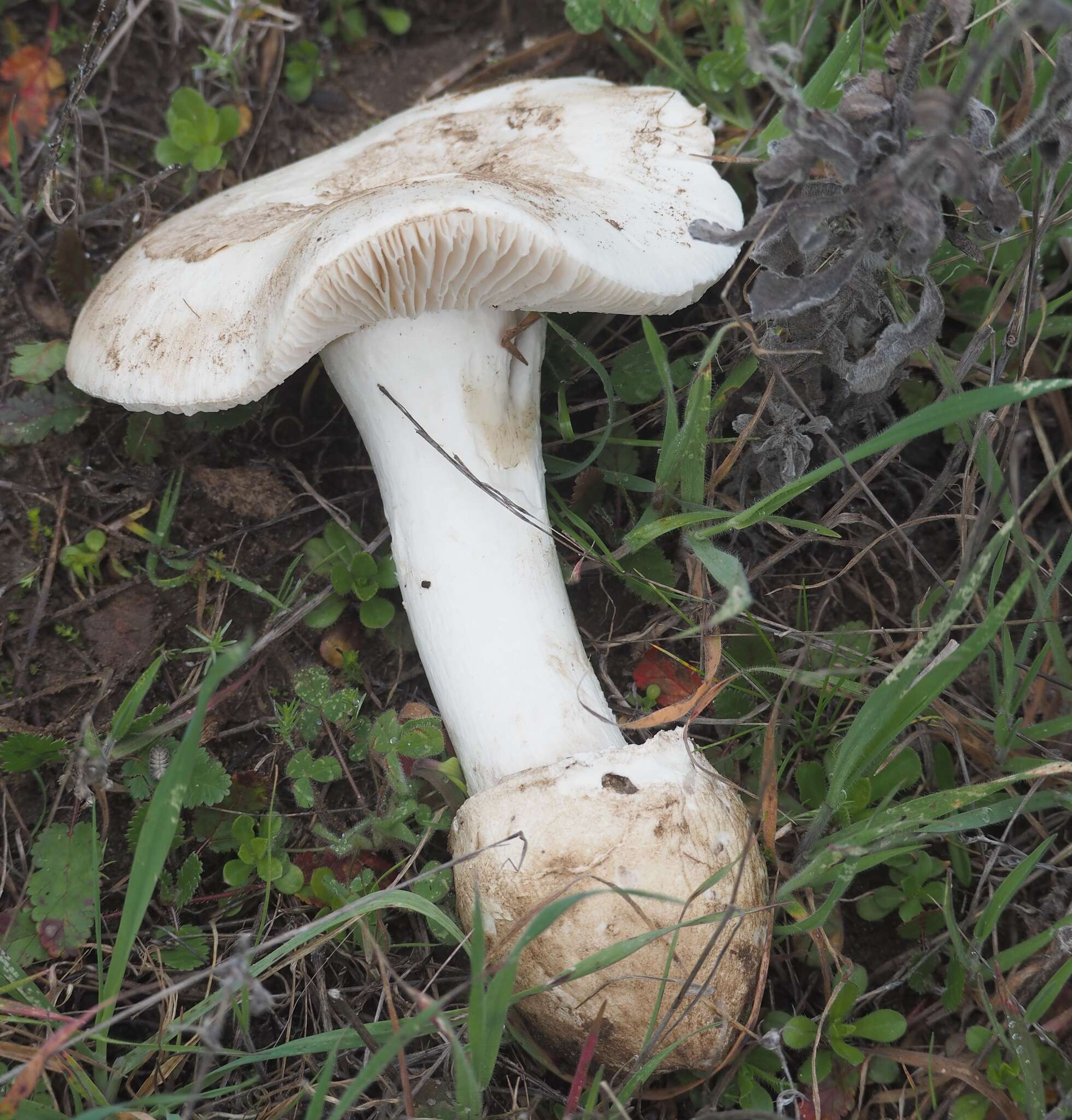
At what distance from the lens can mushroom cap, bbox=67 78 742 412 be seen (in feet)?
5.24

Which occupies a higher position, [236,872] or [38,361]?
[38,361]

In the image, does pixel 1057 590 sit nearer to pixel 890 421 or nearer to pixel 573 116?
pixel 890 421

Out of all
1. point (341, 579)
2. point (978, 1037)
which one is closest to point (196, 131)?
point (341, 579)

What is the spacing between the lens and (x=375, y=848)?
2018 mm


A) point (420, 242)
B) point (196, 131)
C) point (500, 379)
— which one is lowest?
point (500, 379)

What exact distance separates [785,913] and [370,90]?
2.67 metres

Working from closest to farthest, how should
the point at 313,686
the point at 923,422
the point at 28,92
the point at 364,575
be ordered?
the point at 923,422
the point at 313,686
the point at 364,575
the point at 28,92

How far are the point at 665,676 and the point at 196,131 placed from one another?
201 cm

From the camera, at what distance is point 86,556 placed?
234 centimetres

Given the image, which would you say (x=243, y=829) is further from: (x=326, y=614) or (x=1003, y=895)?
(x=1003, y=895)

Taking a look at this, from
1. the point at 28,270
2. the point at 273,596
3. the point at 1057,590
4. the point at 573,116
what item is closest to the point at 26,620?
the point at 273,596

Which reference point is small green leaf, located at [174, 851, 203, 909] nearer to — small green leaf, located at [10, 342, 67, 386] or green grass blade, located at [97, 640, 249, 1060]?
green grass blade, located at [97, 640, 249, 1060]

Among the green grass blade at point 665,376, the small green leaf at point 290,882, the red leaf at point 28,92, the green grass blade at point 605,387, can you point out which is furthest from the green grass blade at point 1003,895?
the red leaf at point 28,92

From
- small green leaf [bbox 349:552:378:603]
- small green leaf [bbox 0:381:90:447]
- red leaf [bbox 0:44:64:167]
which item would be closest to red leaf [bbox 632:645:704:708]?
small green leaf [bbox 349:552:378:603]
